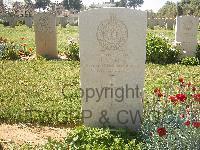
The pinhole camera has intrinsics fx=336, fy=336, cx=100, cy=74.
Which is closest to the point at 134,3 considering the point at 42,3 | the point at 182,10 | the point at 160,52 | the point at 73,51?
the point at 42,3

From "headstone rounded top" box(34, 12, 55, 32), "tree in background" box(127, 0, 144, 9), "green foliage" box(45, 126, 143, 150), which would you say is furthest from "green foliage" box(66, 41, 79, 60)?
"tree in background" box(127, 0, 144, 9)

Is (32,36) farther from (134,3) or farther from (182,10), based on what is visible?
(134,3)

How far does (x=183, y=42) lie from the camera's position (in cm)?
1395

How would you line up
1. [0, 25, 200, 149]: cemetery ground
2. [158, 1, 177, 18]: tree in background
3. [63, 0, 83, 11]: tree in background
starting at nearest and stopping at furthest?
1. [0, 25, 200, 149]: cemetery ground
2. [158, 1, 177, 18]: tree in background
3. [63, 0, 83, 11]: tree in background

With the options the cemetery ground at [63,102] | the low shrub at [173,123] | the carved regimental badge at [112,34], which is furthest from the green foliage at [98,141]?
the carved regimental badge at [112,34]

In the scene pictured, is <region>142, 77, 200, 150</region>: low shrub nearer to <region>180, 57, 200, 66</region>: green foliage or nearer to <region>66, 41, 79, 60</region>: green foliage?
<region>180, 57, 200, 66</region>: green foliage

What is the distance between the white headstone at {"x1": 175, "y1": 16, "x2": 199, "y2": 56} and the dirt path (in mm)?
8883

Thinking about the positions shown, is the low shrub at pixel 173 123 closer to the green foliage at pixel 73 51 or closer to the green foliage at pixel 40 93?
the green foliage at pixel 40 93

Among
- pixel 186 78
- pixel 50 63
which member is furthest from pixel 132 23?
pixel 50 63

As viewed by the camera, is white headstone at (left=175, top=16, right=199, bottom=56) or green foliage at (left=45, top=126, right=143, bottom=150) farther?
white headstone at (left=175, top=16, right=199, bottom=56)

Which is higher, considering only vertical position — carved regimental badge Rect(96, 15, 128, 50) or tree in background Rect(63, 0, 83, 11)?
tree in background Rect(63, 0, 83, 11)

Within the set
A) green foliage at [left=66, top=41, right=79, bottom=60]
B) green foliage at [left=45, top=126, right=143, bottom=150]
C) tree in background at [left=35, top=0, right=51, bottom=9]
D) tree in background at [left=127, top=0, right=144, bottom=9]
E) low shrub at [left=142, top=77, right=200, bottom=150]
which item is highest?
tree in background at [left=127, top=0, right=144, bottom=9]

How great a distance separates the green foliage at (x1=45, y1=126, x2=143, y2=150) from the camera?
500 centimetres

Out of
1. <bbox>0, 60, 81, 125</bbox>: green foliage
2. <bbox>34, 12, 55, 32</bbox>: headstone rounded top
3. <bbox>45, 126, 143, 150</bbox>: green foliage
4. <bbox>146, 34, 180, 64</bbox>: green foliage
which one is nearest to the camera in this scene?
<bbox>45, 126, 143, 150</bbox>: green foliage
